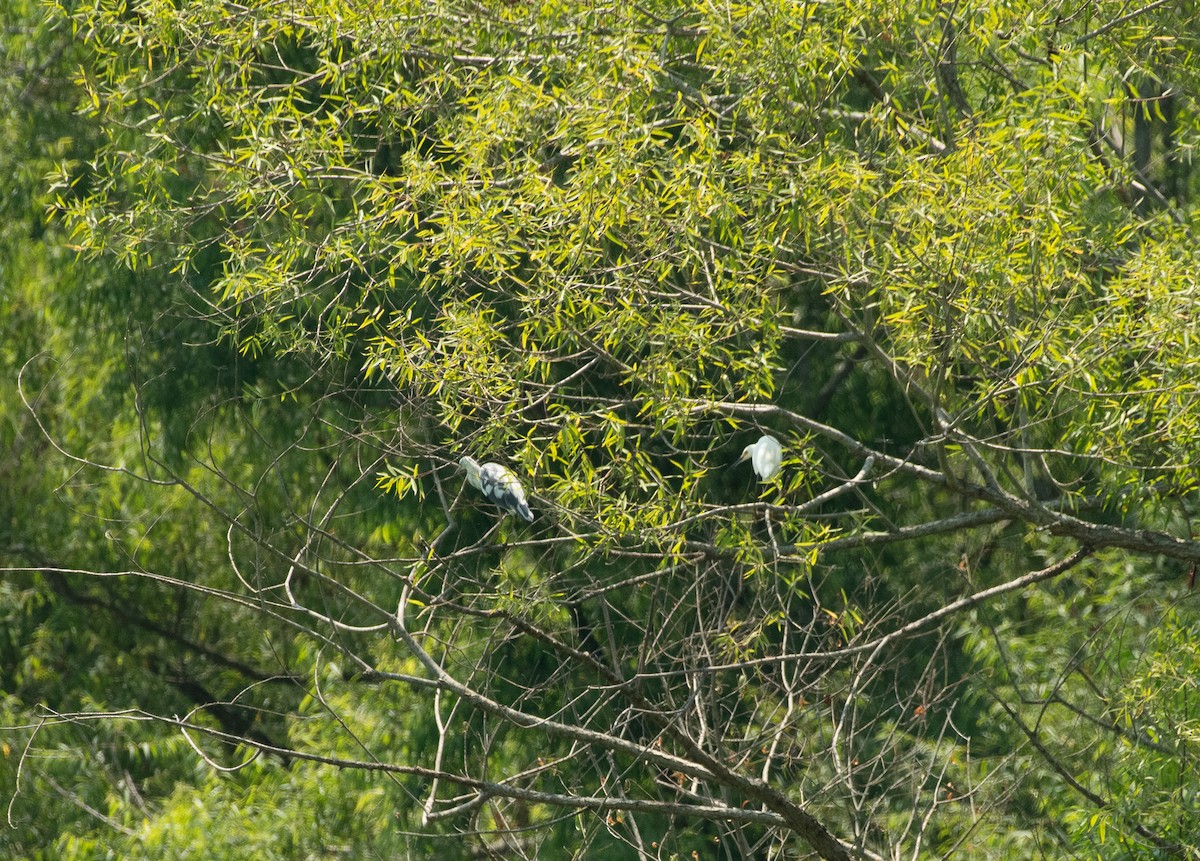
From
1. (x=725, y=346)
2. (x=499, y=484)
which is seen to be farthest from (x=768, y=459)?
(x=499, y=484)

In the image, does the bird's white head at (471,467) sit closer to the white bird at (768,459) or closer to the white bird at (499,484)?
the white bird at (499,484)

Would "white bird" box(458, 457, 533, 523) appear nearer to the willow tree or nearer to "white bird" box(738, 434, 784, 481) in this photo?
A: the willow tree

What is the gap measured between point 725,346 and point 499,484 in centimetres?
123

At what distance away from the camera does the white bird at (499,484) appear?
4.29 metres

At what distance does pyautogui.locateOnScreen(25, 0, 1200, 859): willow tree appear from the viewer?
13.9ft

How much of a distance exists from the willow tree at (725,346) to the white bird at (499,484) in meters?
0.07

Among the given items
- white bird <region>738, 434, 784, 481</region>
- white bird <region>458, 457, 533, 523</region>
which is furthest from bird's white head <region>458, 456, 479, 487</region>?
white bird <region>738, 434, 784, 481</region>

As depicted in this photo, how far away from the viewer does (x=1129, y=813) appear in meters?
4.66

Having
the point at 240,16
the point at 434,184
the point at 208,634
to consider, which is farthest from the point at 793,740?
the point at 208,634

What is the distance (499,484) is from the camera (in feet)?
14.3

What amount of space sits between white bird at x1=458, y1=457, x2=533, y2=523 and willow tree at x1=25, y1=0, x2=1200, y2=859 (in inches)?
2.8

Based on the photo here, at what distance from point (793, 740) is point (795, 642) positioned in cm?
102

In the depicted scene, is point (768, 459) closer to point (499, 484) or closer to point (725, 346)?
point (725, 346)

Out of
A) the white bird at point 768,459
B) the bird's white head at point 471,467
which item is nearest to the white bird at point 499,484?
the bird's white head at point 471,467
